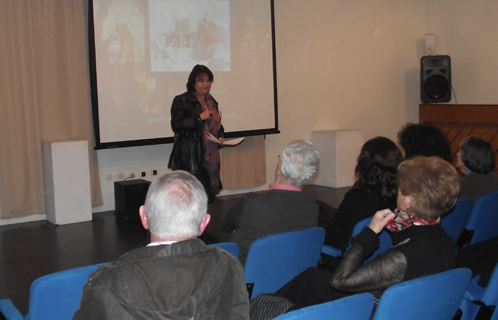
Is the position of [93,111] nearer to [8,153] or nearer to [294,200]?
[8,153]

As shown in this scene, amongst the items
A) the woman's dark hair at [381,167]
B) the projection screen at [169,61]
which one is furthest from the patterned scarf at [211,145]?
the projection screen at [169,61]

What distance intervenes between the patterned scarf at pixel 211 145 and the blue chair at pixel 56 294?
256cm

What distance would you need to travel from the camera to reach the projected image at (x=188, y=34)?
6.15 m

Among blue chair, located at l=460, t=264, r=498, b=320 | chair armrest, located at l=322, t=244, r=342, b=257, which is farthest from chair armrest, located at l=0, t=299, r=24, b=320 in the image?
blue chair, located at l=460, t=264, r=498, b=320

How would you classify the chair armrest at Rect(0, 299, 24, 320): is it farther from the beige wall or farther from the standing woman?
the beige wall

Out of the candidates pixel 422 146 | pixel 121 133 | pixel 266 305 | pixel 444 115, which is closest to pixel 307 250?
pixel 266 305

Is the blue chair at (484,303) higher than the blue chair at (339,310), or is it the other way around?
the blue chair at (339,310)

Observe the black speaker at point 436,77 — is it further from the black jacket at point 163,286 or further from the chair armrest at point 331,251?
the black jacket at point 163,286

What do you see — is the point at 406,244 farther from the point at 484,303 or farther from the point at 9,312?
the point at 9,312

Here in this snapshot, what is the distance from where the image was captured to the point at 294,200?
103 inches

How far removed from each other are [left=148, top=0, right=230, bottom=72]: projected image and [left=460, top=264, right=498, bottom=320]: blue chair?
15.3ft

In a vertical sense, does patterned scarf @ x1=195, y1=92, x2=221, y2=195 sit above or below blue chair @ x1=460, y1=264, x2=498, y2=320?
above

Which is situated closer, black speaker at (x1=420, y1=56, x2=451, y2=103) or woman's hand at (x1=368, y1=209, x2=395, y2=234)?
woman's hand at (x1=368, y1=209, x2=395, y2=234)

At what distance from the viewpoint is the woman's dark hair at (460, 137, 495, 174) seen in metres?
3.54
